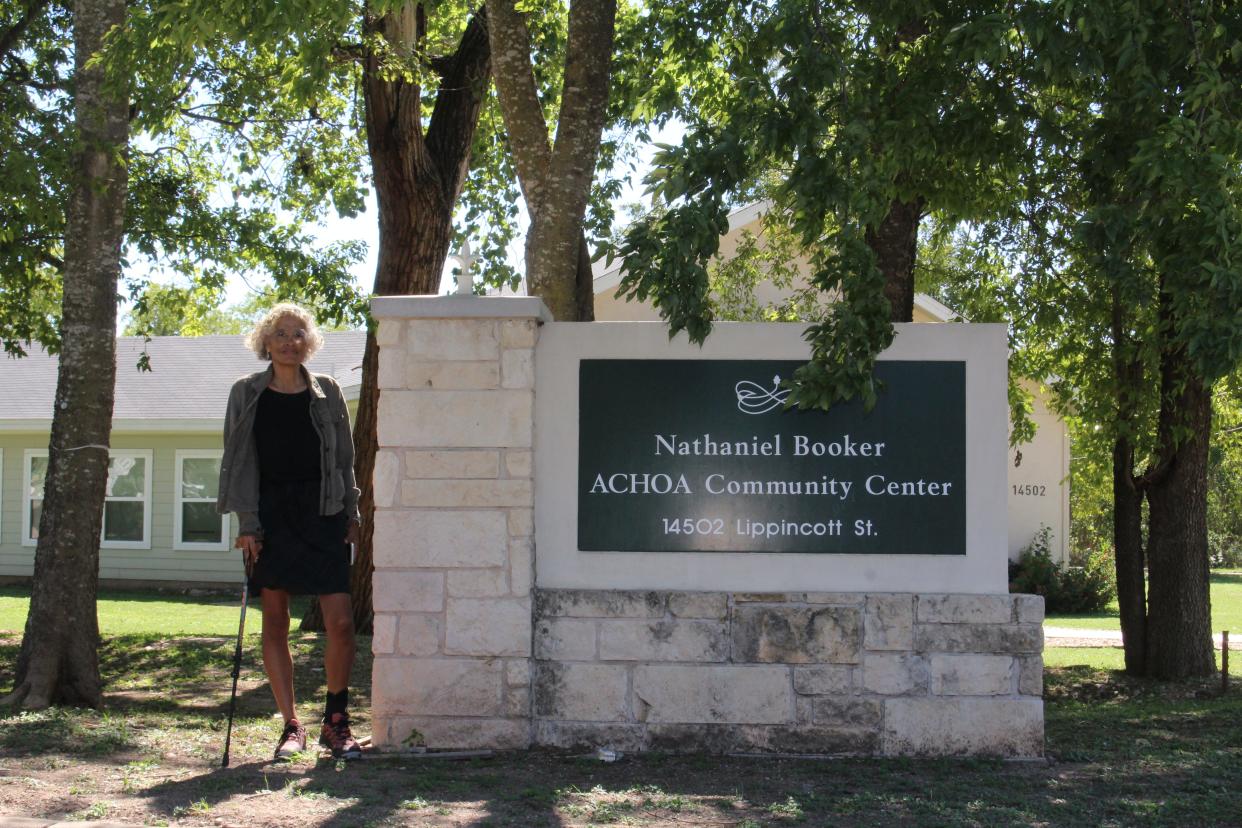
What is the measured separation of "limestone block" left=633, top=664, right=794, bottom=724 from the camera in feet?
18.8

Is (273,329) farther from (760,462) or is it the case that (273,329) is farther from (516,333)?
(760,462)

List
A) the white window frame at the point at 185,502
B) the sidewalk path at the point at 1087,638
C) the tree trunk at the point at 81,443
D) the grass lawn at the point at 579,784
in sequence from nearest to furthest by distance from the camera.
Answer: the grass lawn at the point at 579,784 < the tree trunk at the point at 81,443 < the sidewalk path at the point at 1087,638 < the white window frame at the point at 185,502

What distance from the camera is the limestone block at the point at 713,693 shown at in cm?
573

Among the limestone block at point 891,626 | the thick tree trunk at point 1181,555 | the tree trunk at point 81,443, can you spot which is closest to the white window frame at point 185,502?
the tree trunk at point 81,443

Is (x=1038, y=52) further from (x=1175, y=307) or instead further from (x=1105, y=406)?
(x=1105, y=406)

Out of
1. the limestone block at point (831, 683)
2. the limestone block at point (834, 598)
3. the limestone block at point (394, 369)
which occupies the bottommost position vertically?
the limestone block at point (831, 683)

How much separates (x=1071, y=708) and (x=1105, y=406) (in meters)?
2.54

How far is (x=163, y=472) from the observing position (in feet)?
64.6

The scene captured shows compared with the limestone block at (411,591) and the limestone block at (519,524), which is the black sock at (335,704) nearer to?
the limestone block at (411,591)

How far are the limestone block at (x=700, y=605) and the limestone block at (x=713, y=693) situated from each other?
0.74ft

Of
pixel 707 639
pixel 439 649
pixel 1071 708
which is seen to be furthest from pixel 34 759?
pixel 1071 708

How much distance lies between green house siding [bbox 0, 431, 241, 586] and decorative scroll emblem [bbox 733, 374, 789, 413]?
47.9 ft

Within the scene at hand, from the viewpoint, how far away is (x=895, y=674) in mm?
5715

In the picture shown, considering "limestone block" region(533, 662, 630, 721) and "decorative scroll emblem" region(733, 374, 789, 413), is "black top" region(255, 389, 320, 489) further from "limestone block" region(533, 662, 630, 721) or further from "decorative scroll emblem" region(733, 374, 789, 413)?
"decorative scroll emblem" region(733, 374, 789, 413)
